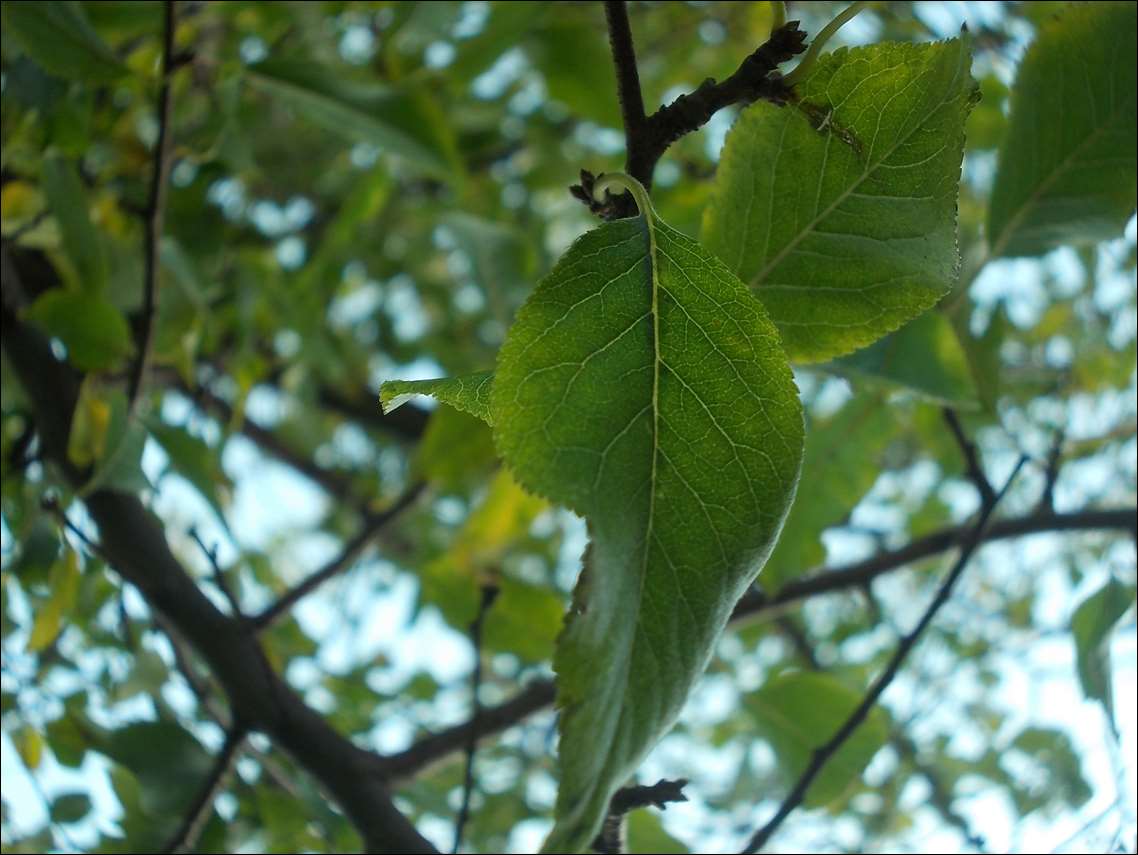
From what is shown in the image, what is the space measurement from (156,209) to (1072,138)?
67 cm

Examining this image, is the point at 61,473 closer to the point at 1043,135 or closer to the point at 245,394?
the point at 245,394

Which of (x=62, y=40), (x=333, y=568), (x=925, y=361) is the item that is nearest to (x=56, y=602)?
(x=333, y=568)

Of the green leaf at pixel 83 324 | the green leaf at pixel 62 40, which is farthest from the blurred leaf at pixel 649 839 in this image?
the green leaf at pixel 62 40

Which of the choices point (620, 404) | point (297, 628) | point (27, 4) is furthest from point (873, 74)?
point (297, 628)

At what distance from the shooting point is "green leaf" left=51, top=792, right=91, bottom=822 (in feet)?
3.00

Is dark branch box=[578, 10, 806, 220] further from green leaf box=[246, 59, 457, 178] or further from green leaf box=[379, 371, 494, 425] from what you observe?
green leaf box=[246, 59, 457, 178]

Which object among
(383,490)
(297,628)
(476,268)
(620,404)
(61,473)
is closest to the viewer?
(620,404)

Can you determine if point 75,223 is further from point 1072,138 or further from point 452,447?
point 1072,138

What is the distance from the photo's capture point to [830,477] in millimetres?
954

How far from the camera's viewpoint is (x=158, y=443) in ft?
3.00

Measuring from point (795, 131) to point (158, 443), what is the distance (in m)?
0.64

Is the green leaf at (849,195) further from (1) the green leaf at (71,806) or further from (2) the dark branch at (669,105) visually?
(1) the green leaf at (71,806)

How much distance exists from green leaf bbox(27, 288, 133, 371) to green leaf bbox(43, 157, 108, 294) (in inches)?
0.7

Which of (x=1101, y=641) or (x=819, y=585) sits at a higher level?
(x=819, y=585)
